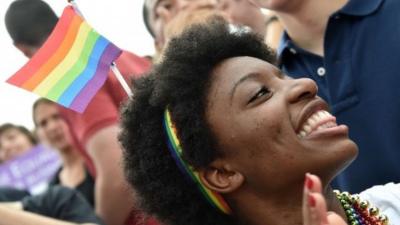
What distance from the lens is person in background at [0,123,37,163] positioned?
16.2 feet

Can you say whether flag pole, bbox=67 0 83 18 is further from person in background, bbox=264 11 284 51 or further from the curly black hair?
person in background, bbox=264 11 284 51

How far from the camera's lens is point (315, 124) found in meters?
1.73

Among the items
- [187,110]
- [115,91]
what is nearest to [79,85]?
[187,110]

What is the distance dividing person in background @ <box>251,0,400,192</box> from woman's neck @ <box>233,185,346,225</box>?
497 millimetres

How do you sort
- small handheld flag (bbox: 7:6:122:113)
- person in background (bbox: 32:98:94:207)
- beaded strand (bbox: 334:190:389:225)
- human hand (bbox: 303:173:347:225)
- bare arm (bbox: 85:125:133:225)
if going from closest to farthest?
human hand (bbox: 303:173:347:225)
beaded strand (bbox: 334:190:389:225)
small handheld flag (bbox: 7:6:122:113)
bare arm (bbox: 85:125:133:225)
person in background (bbox: 32:98:94:207)

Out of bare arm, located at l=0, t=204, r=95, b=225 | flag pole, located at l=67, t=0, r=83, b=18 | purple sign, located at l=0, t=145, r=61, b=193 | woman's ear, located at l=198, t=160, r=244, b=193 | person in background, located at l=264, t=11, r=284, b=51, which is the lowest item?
purple sign, located at l=0, t=145, r=61, b=193

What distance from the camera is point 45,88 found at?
2.12m

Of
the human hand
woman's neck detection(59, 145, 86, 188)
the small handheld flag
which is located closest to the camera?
the human hand

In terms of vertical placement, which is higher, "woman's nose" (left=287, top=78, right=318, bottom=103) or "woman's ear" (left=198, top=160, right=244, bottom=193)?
"woman's nose" (left=287, top=78, right=318, bottom=103)

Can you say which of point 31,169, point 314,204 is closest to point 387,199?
point 314,204

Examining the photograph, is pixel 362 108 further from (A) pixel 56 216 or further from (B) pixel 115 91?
(A) pixel 56 216

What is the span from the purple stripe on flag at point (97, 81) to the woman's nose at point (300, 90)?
1.90 ft

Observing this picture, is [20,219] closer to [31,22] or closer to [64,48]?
[64,48]

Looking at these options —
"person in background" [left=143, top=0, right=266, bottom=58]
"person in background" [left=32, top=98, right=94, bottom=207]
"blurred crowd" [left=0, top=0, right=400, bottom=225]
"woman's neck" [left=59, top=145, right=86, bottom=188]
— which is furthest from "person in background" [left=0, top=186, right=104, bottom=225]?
"person in background" [left=143, top=0, right=266, bottom=58]
